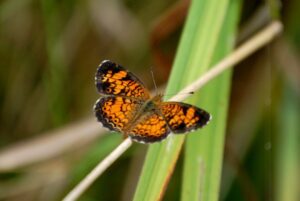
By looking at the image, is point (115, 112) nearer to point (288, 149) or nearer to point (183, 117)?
point (183, 117)

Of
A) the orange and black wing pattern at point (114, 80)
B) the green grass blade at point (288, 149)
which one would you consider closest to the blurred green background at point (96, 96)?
the green grass blade at point (288, 149)

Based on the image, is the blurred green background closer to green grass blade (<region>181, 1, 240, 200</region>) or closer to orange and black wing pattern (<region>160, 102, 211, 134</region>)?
green grass blade (<region>181, 1, 240, 200</region>)

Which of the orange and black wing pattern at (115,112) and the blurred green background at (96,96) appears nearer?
the orange and black wing pattern at (115,112)

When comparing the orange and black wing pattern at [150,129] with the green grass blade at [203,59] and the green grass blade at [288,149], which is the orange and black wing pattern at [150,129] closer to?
the green grass blade at [203,59]

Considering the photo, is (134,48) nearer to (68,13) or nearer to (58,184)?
(68,13)

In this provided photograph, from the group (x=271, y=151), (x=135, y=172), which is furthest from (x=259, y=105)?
(x=135, y=172)

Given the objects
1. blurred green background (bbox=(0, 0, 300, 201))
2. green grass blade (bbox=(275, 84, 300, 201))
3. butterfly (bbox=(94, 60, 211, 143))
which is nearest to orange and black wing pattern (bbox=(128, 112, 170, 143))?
butterfly (bbox=(94, 60, 211, 143))

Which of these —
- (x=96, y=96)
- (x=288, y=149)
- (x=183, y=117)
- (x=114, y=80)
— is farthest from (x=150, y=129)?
(x=96, y=96)
